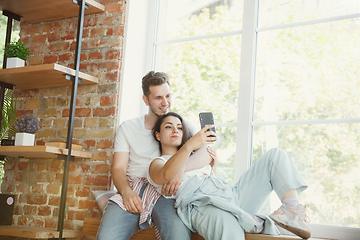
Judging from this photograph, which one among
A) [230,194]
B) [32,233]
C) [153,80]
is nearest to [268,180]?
[230,194]

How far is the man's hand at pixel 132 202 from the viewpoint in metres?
1.85

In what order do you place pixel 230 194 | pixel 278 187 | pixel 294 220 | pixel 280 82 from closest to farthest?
pixel 294 220, pixel 278 187, pixel 230 194, pixel 280 82

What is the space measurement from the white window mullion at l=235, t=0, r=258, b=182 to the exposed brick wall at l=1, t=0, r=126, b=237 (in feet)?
2.79

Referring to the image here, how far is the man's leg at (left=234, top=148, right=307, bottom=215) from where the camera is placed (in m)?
1.68

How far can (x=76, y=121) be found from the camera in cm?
260

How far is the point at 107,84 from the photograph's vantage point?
8.36 ft

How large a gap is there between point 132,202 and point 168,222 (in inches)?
9.3

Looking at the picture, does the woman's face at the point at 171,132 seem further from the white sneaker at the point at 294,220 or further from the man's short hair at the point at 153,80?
the white sneaker at the point at 294,220

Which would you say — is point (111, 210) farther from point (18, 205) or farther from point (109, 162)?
point (18, 205)

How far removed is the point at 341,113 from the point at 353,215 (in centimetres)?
56

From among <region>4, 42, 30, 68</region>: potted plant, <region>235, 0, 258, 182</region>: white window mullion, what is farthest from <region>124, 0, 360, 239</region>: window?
<region>4, 42, 30, 68</region>: potted plant

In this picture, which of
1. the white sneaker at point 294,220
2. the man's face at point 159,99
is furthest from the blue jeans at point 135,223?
the man's face at point 159,99

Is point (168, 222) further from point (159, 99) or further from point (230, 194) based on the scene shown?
point (159, 99)

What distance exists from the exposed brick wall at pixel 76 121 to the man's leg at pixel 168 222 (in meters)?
0.69
